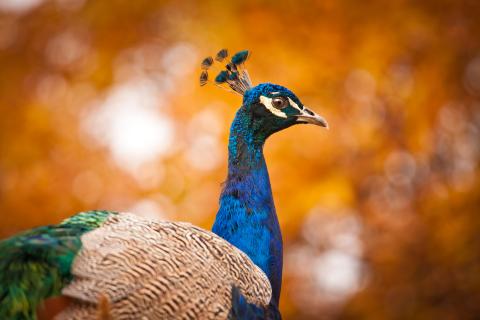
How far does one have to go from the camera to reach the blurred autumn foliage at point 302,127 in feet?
19.8

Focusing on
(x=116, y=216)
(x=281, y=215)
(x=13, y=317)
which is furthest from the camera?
(x=281, y=215)

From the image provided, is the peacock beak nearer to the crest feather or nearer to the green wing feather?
the crest feather

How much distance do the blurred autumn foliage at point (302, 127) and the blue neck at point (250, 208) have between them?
2.31 m

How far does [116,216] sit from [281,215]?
3.24 meters

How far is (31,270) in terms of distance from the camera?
2512 mm

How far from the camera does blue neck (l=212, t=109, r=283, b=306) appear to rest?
134 inches

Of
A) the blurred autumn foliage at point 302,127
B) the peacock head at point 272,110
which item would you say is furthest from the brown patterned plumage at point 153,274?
the blurred autumn foliage at point 302,127

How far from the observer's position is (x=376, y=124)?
6.39 meters

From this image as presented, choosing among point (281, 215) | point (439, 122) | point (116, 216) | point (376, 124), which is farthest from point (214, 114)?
point (116, 216)

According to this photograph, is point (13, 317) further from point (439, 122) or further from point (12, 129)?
point (439, 122)

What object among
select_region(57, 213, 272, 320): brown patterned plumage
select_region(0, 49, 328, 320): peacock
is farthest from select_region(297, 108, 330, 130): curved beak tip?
select_region(57, 213, 272, 320): brown patterned plumage

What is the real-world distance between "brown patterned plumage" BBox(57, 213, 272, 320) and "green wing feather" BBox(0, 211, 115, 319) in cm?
5

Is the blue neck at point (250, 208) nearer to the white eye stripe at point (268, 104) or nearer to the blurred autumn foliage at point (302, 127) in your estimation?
the white eye stripe at point (268, 104)

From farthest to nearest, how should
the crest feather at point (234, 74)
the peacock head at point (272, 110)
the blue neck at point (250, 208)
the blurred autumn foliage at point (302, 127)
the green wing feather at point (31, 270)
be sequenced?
1. the blurred autumn foliage at point (302, 127)
2. the crest feather at point (234, 74)
3. the peacock head at point (272, 110)
4. the blue neck at point (250, 208)
5. the green wing feather at point (31, 270)
